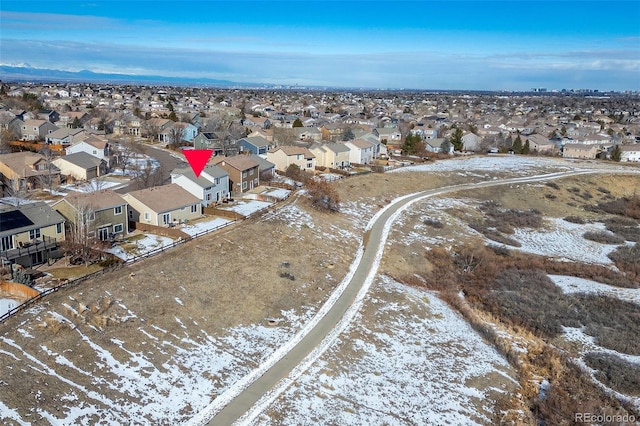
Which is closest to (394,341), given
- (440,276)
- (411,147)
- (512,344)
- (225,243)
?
(512,344)

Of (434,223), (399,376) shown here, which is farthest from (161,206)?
(434,223)

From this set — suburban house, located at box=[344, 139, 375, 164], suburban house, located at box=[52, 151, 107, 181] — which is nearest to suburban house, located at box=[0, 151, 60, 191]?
suburban house, located at box=[52, 151, 107, 181]

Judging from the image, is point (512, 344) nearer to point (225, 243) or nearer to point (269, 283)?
point (269, 283)

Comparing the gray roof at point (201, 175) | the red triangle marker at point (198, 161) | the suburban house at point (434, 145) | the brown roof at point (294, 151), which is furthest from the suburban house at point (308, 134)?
the gray roof at point (201, 175)

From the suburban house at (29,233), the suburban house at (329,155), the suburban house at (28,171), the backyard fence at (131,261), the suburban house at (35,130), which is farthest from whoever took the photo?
the suburban house at (35,130)

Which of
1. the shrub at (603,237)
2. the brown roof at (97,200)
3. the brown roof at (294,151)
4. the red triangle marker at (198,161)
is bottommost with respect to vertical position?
the shrub at (603,237)
